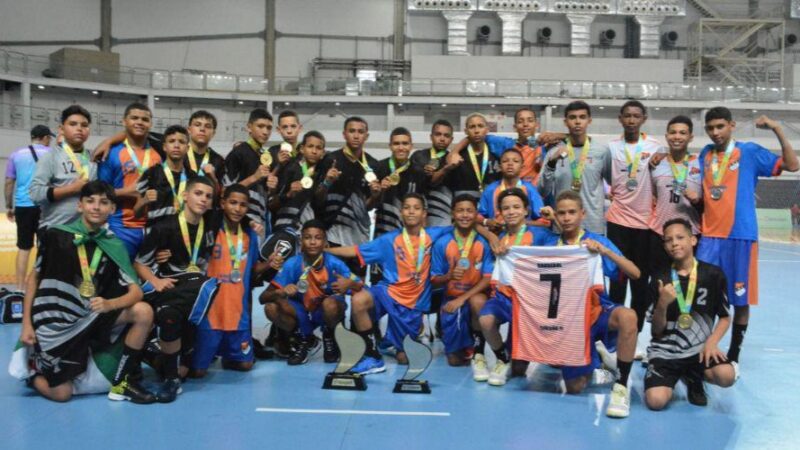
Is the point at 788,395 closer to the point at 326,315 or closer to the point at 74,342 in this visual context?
the point at 326,315

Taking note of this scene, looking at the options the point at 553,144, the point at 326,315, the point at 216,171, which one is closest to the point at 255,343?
the point at 326,315

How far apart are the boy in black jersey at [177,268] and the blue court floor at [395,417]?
1.15 ft

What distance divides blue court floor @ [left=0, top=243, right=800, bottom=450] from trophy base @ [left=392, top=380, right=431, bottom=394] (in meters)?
0.07

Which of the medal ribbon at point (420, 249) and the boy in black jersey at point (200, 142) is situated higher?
the boy in black jersey at point (200, 142)

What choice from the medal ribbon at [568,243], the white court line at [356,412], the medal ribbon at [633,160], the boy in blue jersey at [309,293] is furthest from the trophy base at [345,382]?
the medal ribbon at [633,160]

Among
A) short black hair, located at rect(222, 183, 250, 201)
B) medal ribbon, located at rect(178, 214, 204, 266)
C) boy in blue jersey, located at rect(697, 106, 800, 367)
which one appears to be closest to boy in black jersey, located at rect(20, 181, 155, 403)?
medal ribbon, located at rect(178, 214, 204, 266)

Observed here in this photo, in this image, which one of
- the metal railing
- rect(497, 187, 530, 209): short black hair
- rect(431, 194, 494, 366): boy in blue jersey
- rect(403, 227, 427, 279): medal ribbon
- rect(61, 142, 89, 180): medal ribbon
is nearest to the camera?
rect(497, 187, 530, 209): short black hair

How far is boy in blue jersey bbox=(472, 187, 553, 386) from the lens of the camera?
15.7ft

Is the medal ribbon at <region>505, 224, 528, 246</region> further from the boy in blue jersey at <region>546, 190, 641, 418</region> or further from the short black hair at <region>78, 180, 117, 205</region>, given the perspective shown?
the short black hair at <region>78, 180, 117, 205</region>

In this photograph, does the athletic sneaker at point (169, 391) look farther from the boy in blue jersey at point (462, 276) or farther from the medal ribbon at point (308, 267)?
the boy in blue jersey at point (462, 276)

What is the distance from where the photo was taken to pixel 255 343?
561 centimetres

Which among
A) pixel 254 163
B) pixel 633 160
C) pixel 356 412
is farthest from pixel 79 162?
pixel 633 160

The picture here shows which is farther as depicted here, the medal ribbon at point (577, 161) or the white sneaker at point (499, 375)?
the medal ribbon at point (577, 161)

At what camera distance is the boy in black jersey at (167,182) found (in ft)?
16.0
